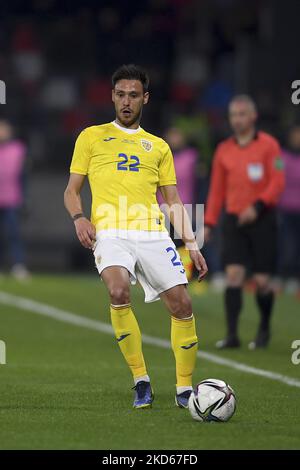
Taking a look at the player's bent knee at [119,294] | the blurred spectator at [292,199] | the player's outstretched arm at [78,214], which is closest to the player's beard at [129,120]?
the player's outstretched arm at [78,214]

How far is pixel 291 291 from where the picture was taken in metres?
19.0

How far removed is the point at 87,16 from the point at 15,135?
3991 millimetres

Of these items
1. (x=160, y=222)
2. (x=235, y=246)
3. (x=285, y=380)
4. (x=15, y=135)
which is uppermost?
(x=15, y=135)

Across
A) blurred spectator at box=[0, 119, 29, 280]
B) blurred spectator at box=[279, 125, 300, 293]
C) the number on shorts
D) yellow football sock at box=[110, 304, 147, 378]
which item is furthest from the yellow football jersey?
blurred spectator at box=[0, 119, 29, 280]

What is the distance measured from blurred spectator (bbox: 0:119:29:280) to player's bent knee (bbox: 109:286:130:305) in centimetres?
1152

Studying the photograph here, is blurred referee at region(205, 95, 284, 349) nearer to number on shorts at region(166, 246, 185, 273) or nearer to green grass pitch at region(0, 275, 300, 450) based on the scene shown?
green grass pitch at region(0, 275, 300, 450)

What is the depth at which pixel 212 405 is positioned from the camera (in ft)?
26.1

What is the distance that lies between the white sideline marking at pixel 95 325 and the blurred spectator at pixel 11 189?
271cm

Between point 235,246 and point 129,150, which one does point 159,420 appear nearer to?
point 129,150

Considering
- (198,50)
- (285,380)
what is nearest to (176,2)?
(198,50)

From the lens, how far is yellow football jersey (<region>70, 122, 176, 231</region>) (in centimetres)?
856

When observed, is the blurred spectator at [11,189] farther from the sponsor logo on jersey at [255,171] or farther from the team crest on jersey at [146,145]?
the team crest on jersey at [146,145]

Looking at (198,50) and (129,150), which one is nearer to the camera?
(129,150)

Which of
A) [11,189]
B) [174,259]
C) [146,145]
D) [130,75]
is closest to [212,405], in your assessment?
[174,259]
